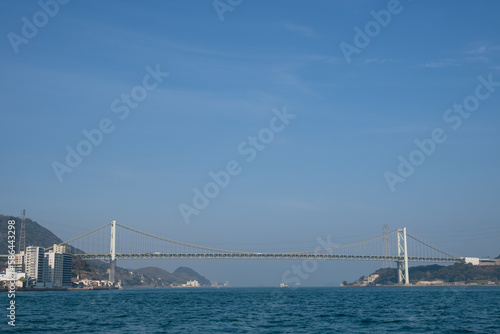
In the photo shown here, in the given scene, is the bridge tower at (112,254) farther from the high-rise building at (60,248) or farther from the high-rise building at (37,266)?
the high-rise building at (60,248)

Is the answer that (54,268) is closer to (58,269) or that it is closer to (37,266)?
(58,269)

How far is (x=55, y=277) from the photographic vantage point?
387 ft

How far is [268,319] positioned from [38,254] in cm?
9534

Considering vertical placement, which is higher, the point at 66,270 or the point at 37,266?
the point at 37,266

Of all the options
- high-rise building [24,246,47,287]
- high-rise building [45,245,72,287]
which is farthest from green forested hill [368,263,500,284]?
high-rise building [24,246,47,287]

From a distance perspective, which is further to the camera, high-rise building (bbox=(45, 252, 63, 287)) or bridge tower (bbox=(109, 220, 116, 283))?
high-rise building (bbox=(45, 252, 63, 287))

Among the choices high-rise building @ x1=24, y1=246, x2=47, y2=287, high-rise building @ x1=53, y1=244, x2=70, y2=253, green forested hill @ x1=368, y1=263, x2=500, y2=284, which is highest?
high-rise building @ x1=53, y1=244, x2=70, y2=253

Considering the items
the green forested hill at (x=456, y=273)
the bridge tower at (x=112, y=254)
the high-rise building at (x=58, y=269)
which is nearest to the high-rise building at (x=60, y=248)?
the high-rise building at (x=58, y=269)

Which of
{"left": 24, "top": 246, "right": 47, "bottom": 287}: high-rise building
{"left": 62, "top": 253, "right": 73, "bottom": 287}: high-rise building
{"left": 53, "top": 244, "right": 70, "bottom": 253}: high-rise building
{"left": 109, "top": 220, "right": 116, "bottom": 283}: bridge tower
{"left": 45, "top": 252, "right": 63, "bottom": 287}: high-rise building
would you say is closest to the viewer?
{"left": 109, "top": 220, "right": 116, "bottom": 283}: bridge tower

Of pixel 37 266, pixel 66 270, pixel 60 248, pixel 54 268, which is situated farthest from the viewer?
pixel 60 248

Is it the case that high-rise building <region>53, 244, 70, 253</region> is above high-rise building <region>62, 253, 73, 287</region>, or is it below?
above

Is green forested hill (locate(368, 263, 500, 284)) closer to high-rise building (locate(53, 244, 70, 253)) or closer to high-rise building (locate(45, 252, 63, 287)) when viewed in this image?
high-rise building (locate(45, 252, 63, 287))

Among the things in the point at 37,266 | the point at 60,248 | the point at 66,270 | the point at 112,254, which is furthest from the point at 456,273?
the point at 60,248

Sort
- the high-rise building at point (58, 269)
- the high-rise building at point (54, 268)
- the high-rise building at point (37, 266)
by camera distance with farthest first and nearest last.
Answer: the high-rise building at point (58, 269) → the high-rise building at point (54, 268) → the high-rise building at point (37, 266)
